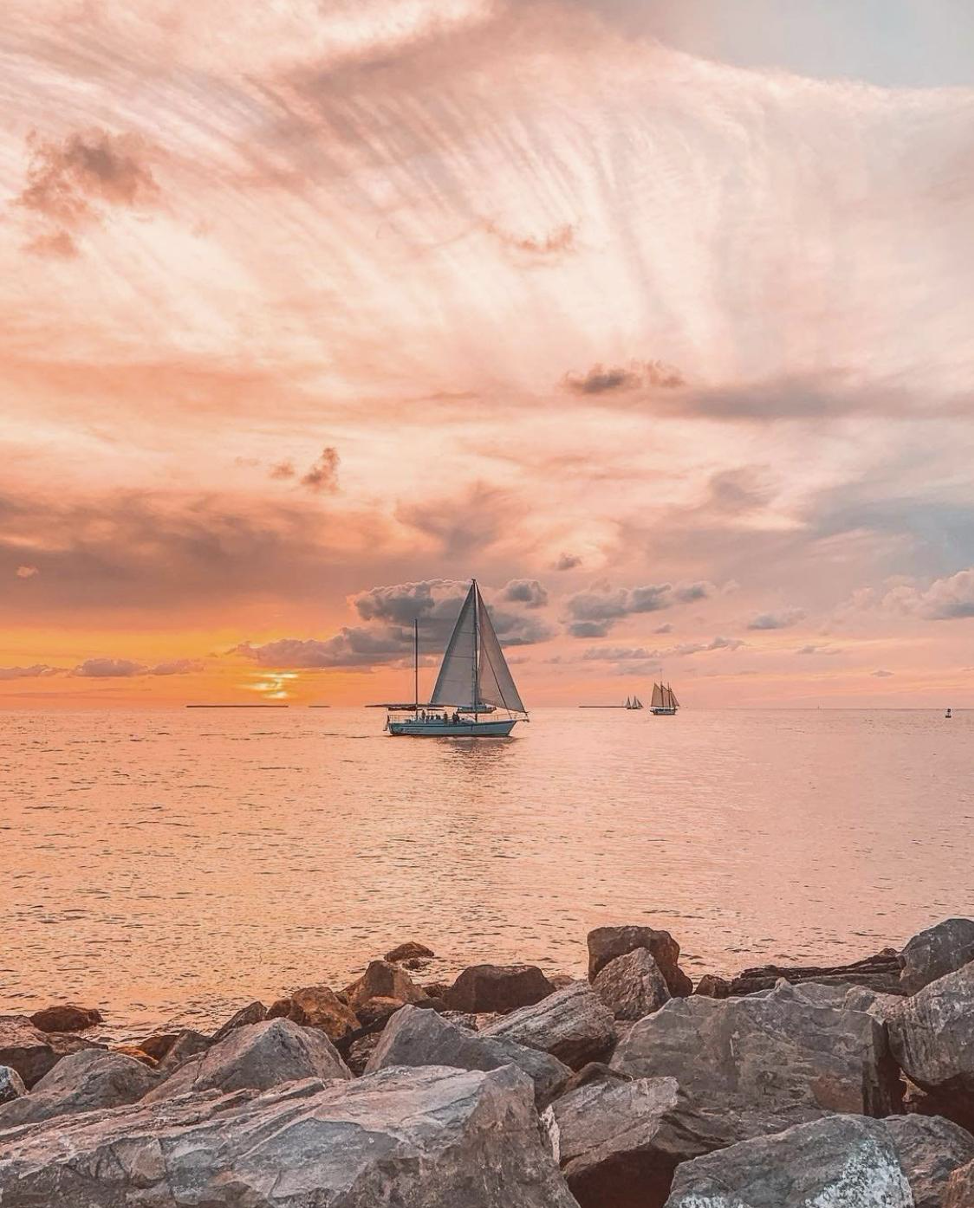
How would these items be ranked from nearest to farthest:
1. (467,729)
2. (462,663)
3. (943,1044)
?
(943,1044)
(462,663)
(467,729)

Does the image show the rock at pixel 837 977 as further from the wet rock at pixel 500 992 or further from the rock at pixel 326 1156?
the rock at pixel 326 1156

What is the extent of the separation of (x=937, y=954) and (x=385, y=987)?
26.1 feet

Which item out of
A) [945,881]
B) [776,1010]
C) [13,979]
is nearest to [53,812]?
[13,979]

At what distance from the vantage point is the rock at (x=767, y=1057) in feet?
27.9

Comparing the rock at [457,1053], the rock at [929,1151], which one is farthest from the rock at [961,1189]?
the rock at [457,1053]

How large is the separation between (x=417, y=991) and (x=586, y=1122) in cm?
893

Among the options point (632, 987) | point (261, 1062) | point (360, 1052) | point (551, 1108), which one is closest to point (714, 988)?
point (632, 987)

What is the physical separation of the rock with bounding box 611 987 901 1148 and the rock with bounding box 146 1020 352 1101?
263cm

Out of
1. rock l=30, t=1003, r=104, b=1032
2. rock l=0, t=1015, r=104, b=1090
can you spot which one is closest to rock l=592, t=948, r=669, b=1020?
rock l=0, t=1015, r=104, b=1090

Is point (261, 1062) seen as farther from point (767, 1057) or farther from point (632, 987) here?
point (632, 987)

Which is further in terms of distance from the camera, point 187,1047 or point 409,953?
point 409,953

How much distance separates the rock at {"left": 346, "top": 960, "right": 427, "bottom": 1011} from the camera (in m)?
15.9

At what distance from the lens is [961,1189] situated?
19.9ft

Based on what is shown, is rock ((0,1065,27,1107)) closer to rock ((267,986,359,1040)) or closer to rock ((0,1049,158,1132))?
rock ((0,1049,158,1132))
